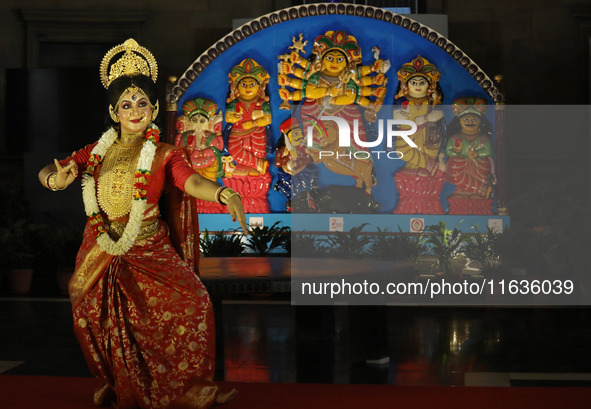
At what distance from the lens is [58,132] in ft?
30.6

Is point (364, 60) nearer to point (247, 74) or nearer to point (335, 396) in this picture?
point (247, 74)

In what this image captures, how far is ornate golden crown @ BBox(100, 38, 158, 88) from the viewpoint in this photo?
11.7 feet

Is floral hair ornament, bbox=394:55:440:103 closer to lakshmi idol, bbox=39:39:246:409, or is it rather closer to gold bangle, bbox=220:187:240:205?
lakshmi idol, bbox=39:39:246:409

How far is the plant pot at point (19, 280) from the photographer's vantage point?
26.8 ft

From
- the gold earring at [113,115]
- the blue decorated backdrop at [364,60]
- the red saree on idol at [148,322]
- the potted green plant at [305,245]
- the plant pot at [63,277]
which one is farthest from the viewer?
the blue decorated backdrop at [364,60]

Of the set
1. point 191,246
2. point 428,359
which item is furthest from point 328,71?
point 191,246

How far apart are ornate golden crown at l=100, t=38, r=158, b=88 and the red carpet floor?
4.50ft

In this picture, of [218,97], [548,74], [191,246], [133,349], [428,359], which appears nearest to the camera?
[133,349]

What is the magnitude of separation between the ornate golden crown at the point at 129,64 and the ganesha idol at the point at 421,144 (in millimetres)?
4974

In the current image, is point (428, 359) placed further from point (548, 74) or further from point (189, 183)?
point (548, 74)

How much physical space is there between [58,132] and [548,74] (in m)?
5.66

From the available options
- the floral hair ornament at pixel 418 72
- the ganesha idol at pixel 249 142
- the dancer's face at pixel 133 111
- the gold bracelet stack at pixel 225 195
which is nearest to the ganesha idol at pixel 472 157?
the floral hair ornament at pixel 418 72

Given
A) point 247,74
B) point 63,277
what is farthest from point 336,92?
point 63,277

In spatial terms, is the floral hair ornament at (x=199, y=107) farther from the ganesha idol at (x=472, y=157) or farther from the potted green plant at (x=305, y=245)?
the ganesha idol at (x=472, y=157)
